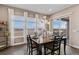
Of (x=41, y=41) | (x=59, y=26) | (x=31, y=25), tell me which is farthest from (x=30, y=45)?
(x=59, y=26)

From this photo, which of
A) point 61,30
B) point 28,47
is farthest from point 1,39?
point 61,30

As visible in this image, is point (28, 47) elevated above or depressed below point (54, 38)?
below

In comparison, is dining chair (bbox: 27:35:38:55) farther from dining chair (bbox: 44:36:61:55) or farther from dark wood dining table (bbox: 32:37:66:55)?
dining chair (bbox: 44:36:61:55)

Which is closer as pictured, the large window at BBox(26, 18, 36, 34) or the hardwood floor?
the hardwood floor

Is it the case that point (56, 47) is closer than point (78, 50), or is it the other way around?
point (78, 50)

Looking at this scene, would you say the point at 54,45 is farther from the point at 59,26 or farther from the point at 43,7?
the point at 43,7

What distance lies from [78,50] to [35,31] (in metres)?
1.08

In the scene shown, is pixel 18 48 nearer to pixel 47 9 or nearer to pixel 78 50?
pixel 47 9

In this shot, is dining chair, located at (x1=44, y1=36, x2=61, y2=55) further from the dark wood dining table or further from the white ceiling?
the white ceiling

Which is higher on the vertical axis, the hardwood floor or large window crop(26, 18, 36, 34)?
large window crop(26, 18, 36, 34)

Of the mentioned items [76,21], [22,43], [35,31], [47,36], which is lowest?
[22,43]

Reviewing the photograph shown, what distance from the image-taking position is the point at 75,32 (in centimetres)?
192

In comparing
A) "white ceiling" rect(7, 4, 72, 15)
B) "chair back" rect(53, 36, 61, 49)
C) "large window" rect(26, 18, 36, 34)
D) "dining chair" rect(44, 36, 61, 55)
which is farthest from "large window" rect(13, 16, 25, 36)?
"chair back" rect(53, 36, 61, 49)

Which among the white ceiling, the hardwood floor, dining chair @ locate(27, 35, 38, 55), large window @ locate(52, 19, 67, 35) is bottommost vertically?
the hardwood floor
